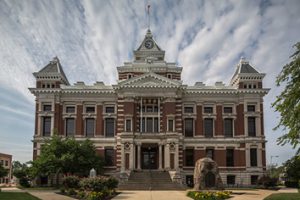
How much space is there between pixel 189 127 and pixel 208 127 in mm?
2804

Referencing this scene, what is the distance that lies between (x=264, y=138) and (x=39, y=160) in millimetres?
30862

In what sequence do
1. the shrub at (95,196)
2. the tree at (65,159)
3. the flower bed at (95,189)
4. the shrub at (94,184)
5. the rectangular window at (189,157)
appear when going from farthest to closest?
the rectangular window at (189,157) → the tree at (65,159) → the shrub at (94,184) → the flower bed at (95,189) → the shrub at (95,196)

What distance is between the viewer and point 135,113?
51.6 m

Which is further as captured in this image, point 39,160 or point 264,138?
point 264,138

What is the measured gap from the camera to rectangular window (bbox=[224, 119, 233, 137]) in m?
53.7

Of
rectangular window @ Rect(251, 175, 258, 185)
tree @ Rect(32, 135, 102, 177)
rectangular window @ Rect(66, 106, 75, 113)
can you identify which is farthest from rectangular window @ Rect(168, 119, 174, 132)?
rectangular window @ Rect(66, 106, 75, 113)

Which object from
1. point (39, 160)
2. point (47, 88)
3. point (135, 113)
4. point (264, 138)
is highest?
point (47, 88)

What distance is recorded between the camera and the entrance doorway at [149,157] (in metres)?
52.4

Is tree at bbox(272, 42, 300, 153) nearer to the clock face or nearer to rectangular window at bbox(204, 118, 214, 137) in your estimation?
rectangular window at bbox(204, 118, 214, 137)

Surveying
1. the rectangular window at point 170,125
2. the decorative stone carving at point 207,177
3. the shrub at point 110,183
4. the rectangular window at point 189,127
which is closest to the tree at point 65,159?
the rectangular window at point 170,125

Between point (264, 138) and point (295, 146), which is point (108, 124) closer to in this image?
point (264, 138)

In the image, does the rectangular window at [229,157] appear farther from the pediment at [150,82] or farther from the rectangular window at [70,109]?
the rectangular window at [70,109]

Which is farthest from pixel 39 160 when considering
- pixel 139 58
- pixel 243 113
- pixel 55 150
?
pixel 243 113

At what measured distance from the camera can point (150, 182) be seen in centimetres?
4469
